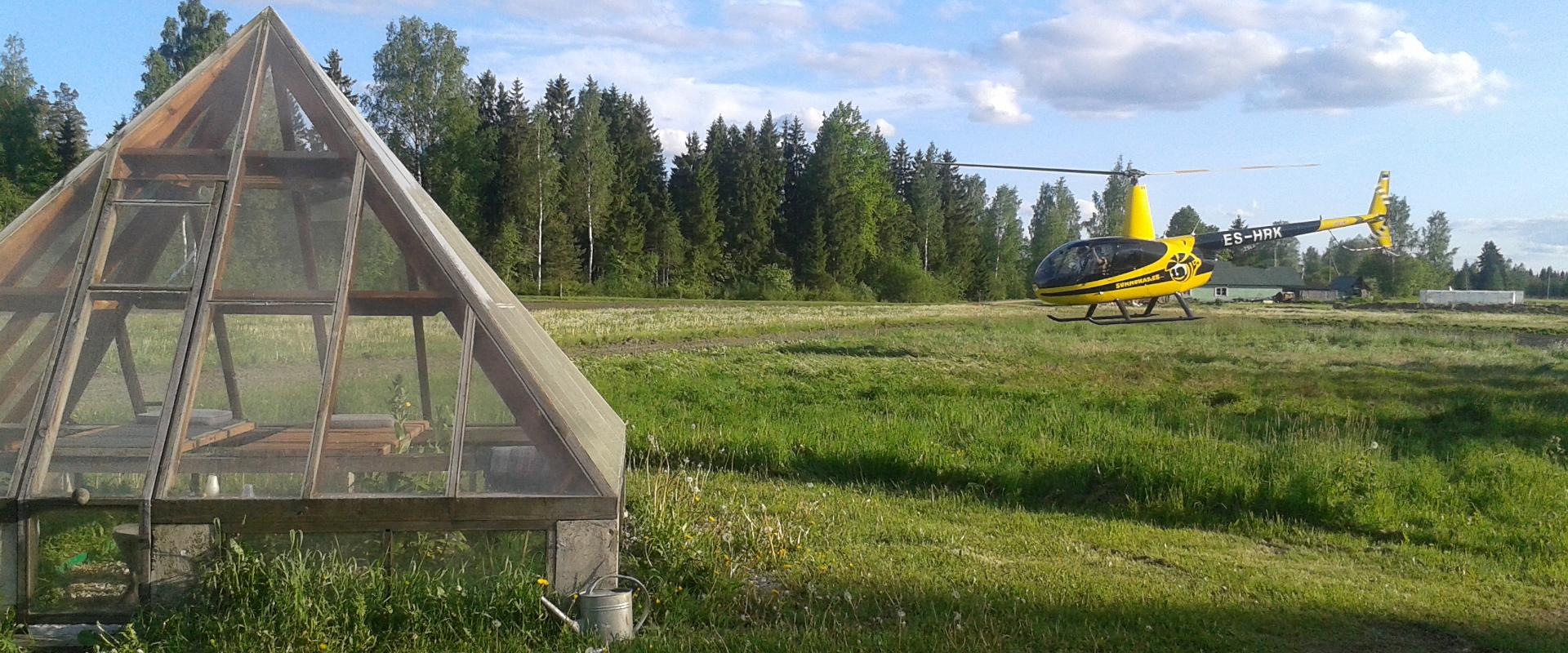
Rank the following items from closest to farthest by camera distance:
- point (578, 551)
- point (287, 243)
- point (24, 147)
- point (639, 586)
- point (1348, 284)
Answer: point (578, 551), point (639, 586), point (287, 243), point (24, 147), point (1348, 284)

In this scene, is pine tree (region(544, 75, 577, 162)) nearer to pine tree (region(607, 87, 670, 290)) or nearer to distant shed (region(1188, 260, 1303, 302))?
pine tree (region(607, 87, 670, 290))

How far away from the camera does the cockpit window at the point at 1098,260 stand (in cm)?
2283

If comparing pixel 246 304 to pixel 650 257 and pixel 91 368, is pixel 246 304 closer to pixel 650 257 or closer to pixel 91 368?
pixel 91 368

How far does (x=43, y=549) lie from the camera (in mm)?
5512

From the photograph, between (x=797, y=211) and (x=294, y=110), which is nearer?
(x=294, y=110)

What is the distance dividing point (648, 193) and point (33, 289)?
6802 cm

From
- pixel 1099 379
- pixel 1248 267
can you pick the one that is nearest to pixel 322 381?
pixel 1099 379

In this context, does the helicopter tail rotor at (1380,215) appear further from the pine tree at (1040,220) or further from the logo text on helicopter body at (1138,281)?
the pine tree at (1040,220)

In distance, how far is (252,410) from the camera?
663 centimetres

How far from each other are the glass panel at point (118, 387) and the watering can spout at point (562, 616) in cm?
224

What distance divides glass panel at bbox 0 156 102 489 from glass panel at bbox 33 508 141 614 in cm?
53

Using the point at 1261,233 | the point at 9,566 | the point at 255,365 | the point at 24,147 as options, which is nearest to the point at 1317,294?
the point at 1261,233

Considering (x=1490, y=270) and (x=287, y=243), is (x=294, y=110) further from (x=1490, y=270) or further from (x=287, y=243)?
(x=1490, y=270)

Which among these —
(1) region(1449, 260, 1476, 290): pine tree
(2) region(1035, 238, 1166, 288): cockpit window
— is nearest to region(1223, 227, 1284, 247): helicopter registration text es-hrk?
(2) region(1035, 238, 1166, 288): cockpit window
